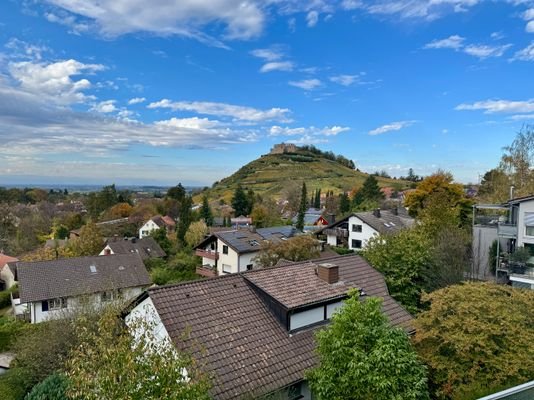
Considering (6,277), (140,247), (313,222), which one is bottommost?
(6,277)

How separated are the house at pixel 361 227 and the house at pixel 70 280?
83.3 ft

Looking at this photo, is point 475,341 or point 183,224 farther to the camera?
point 183,224

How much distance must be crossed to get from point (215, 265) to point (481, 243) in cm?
2659

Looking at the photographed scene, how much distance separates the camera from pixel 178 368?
26.2 feet

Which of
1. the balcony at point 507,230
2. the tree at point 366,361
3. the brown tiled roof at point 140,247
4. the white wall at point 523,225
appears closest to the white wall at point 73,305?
the tree at point 366,361

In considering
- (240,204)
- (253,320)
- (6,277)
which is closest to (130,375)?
(253,320)

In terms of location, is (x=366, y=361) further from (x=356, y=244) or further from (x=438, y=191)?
(x=438, y=191)

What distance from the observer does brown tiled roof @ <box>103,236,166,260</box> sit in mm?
48519

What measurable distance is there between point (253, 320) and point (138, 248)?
127 feet

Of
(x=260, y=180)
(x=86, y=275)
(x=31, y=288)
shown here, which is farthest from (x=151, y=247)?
(x=260, y=180)

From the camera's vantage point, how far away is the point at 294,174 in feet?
499

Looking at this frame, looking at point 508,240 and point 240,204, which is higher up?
point 240,204

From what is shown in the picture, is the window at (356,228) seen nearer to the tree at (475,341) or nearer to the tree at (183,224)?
the tree at (183,224)

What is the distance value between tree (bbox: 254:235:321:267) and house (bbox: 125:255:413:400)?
37.4 ft
